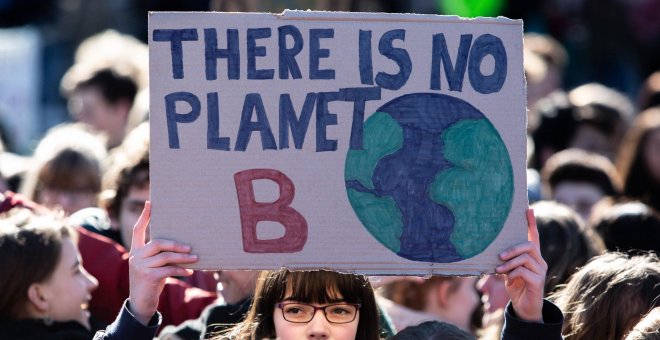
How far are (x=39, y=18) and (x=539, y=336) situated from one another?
948 cm

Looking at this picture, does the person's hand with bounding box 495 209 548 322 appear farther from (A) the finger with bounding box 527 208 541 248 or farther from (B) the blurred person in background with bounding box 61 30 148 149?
(B) the blurred person in background with bounding box 61 30 148 149

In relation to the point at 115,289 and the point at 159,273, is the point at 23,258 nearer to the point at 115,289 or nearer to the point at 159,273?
the point at 115,289

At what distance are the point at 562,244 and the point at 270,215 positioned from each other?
54.9 inches

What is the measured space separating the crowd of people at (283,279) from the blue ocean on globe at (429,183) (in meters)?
0.11

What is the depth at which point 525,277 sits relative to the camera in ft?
10.7

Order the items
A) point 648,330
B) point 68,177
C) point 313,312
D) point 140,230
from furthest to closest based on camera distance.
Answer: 1. point 68,177
2. point 313,312
3. point 140,230
4. point 648,330

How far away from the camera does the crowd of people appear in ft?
10.9

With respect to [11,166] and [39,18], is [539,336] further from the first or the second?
[39,18]

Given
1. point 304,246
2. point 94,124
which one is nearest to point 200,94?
point 304,246

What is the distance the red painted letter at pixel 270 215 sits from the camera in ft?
11.0

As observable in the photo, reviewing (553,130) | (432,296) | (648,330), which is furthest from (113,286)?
(553,130)

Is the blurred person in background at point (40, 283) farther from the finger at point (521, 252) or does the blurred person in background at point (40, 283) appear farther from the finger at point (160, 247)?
the finger at point (521, 252)

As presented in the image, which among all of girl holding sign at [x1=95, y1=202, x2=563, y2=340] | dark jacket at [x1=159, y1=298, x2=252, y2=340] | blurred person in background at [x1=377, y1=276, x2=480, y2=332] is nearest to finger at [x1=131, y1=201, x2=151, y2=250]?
girl holding sign at [x1=95, y1=202, x2=563, y2=340]

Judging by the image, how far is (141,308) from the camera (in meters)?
3.30
